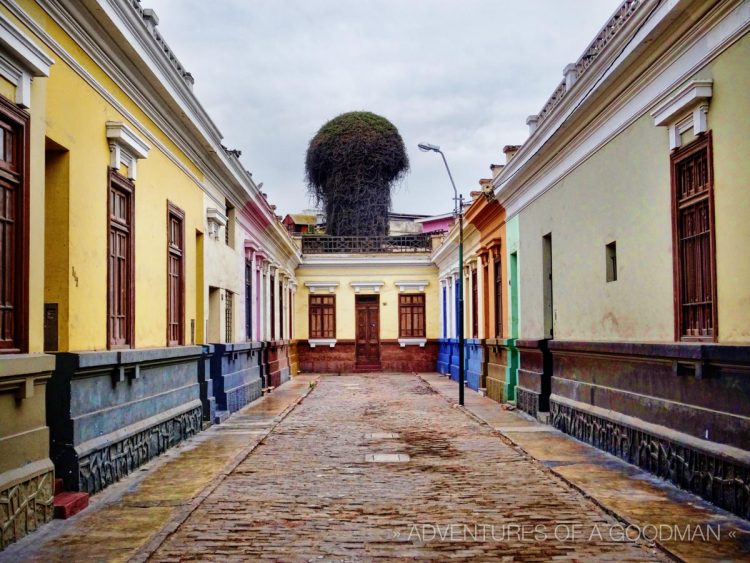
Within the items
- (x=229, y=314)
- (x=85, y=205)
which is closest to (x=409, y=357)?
(x=229, y=314)

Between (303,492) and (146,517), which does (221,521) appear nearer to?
(146,517)

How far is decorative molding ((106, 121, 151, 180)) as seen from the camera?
8898 mm

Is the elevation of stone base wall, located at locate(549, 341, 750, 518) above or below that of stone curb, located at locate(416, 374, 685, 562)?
above

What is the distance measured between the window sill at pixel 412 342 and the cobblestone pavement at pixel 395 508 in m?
17.8

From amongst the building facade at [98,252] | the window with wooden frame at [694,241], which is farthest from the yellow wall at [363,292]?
the window with wooden frame at [694,241]

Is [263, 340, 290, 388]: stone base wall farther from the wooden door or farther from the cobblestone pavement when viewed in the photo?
the cobblestone pavement

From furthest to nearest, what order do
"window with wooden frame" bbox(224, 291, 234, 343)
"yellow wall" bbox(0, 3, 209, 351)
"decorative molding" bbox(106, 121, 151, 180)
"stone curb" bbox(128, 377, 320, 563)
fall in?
"window with wooden frame" bbox(224, 291, 234, 343) < "decorative molding" bbox(106, 121, 151, 180) < "yellow wall" bbox(0, 3, 209, 351) < "stone curb" bbox(128, 377, 320, 563)

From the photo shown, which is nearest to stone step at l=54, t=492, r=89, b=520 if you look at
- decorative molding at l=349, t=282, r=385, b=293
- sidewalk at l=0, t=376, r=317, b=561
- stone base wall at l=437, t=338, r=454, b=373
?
Answer: sidewalk at l=0, t=376, r=317, b=561

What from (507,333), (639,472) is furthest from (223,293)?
(639,472)

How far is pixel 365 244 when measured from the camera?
3200 centimetres

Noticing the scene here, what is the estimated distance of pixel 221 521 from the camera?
7.00 meters

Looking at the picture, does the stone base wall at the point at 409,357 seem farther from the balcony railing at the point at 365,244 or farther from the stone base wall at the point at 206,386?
the stone base wall at the point at 206,386

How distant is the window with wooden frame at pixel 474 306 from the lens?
2198 centimetres

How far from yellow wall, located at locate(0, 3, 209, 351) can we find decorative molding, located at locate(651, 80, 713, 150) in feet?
18.8
